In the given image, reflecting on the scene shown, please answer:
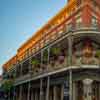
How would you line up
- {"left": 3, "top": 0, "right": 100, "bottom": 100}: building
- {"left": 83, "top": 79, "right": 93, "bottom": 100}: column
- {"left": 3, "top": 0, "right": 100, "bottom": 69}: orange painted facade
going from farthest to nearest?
{"left": 3, "top": 0, "right": 100, "bottom": 69}: orange painted facade < {"left": 3, "top": 0, "right": 100, "bottom": 100}: building < {"left": 83, "top": 79, "right": 93, "bottom": 100}: column

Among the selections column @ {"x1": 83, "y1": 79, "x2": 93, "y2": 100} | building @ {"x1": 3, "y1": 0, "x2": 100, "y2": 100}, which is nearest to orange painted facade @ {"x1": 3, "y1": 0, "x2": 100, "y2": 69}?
building @ {"x1": 3, "y1": 0, "x2": 100, "y2": 100}

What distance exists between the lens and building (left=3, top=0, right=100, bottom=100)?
1005 inches

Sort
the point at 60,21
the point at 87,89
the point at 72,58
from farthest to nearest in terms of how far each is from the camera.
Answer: the point at 60,21 → the point at 87,89 → the point at 72,58

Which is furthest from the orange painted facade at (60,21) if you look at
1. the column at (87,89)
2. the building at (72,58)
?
the column at (87,89)

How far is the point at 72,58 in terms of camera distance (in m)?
25.5

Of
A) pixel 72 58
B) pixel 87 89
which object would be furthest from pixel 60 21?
pixel 87 89

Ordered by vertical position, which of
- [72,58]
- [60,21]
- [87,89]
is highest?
[60,21]

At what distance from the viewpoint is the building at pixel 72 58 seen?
83.7 feet

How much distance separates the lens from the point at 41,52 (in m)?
31.3

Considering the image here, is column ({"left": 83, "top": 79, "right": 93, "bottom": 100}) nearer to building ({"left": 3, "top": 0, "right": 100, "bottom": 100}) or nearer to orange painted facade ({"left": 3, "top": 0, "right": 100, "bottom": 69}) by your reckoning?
Answer: building ({"left": 3, "top": 0, "right": 100, "bottom": 100})

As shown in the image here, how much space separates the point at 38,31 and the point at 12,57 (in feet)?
69.0

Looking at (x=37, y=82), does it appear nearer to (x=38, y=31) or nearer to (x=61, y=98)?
(x=61, y=98)

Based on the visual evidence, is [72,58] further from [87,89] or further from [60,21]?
[60,21]

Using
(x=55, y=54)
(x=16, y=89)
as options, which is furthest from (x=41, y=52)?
(x=16, y=89)
